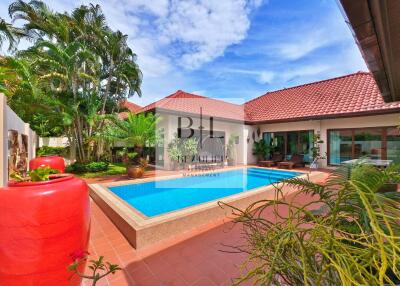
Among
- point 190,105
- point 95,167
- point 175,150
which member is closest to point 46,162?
point 95,167

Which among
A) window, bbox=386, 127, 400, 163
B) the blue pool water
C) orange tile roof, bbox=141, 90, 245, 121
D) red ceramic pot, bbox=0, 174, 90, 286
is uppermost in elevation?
orange tile roof, bbox=141, 90, 245, 121

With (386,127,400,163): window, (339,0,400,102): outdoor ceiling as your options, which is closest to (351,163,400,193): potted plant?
(339,0,400,102): outdoor ceiling

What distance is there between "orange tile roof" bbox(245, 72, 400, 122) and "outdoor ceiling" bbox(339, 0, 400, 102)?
9.29m

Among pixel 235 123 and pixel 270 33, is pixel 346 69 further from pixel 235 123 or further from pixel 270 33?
pixel 270 33

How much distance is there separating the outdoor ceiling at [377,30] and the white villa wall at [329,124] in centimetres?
950

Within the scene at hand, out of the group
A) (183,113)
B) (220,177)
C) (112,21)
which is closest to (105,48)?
(112,21)

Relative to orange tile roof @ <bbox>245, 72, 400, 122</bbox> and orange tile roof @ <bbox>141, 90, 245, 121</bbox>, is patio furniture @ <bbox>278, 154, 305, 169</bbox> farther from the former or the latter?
orange tile roof @ <bbox>141, 90, 245, 121</bbox>

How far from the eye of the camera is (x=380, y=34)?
117 inches

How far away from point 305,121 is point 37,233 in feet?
55.7

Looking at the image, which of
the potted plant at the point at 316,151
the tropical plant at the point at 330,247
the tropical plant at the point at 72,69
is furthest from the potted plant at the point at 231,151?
the tropical plant at the point at 330,247

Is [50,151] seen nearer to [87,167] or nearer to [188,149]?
[87,167]

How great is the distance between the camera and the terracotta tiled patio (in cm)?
316

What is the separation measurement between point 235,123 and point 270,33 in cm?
870

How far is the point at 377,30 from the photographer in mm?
2834
